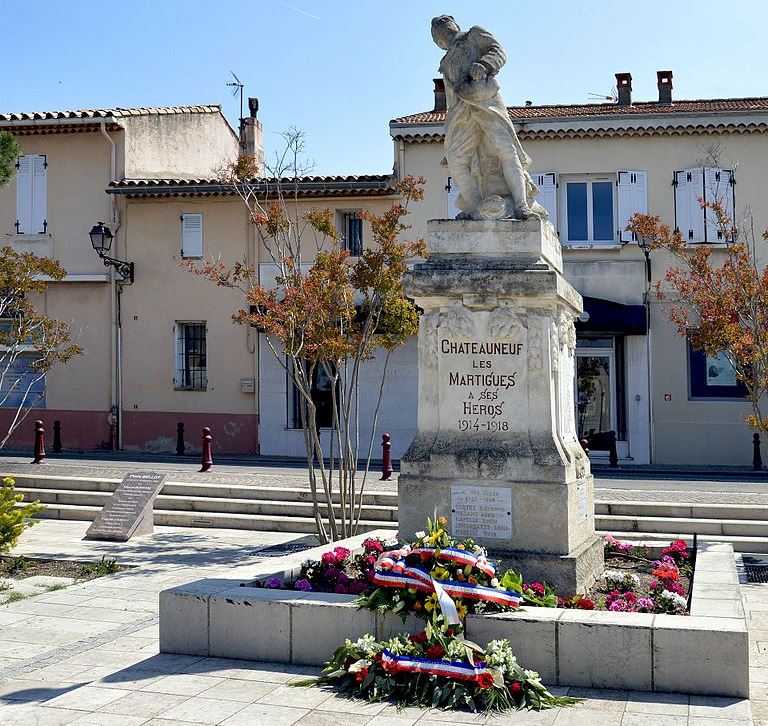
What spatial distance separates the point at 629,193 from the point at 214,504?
12.0m

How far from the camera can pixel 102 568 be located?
37.9 feet

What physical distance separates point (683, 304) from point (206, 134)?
13.4 m

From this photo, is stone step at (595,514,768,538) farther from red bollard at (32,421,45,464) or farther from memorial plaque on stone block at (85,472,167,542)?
red bollard at (32,421,45,464)

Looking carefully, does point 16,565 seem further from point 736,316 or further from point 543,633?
point 736,316

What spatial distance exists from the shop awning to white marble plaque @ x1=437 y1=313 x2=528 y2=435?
14092 mm

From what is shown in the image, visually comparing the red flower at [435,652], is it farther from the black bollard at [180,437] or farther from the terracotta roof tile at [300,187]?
the black bollard at [180,437]

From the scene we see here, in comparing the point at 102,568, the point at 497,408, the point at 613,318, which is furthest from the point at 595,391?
Answer: the point at 497,408

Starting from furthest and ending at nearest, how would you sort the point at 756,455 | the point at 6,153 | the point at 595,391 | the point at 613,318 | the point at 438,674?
the point at 595,391 < the point at 613,318 < the point at 756,455 < the point at 6,153 < the point at 438,674

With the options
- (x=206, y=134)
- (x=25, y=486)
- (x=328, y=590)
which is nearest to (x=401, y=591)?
(x=328, y=590)

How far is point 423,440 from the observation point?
320 inches

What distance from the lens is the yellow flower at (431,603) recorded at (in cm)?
652

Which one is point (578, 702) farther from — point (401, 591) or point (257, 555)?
point (257, 555)

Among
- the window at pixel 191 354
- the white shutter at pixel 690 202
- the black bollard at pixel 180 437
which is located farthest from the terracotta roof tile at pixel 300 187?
the white shutter at pixel 690 202

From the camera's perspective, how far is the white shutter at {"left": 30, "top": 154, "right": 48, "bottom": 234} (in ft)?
83.3
